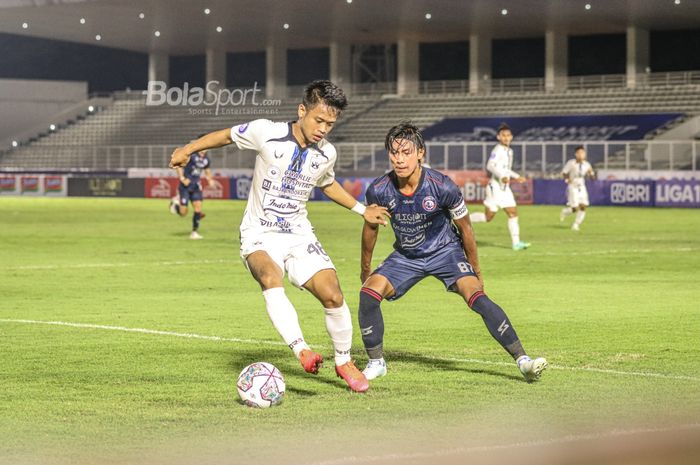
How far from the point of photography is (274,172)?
9656 mm

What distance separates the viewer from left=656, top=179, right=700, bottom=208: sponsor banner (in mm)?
47625

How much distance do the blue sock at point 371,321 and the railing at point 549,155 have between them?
42.7m

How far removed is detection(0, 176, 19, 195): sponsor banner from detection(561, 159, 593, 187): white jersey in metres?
36.6

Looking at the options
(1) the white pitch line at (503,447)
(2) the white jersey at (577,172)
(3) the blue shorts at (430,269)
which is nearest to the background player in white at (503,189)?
(2) the white jersey at (577,172)

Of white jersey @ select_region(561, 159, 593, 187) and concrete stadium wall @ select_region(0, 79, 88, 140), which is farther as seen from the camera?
concrete stadium wall @ select_region(0, 79, 88, 140)

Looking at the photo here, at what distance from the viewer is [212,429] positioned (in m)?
8.20

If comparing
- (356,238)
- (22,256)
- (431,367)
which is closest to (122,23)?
(356,238)

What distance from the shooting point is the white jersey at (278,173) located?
9.63 m

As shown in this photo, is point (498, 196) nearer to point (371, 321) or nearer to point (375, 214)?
point (371, 321)

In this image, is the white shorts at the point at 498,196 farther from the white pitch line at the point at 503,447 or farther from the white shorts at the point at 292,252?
the white pitch line at the point at 503,447

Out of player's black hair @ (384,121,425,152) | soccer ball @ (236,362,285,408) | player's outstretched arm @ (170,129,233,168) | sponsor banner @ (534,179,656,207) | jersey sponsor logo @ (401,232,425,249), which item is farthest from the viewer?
sponsor banner @ (534,179,656,207)

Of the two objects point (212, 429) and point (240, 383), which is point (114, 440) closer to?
point (212, 429)

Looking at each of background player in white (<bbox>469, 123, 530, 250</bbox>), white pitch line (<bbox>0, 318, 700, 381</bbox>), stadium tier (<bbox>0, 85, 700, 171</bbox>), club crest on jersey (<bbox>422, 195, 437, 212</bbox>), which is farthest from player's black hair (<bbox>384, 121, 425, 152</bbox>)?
stadium tier (<bbox>0, 85, 700, 171</bbox>)

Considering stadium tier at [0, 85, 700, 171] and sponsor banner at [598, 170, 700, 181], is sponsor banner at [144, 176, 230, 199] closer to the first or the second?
stadium tier at [0, 85, 700, 171]
